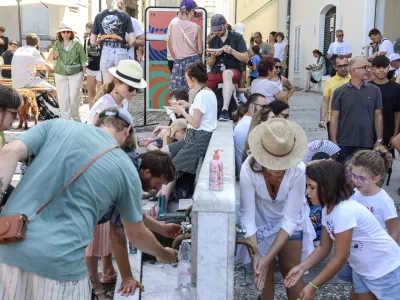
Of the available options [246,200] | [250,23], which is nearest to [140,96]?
[246,200]

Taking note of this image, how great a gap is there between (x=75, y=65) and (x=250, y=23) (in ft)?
96.0

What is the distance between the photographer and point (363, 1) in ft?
49.8

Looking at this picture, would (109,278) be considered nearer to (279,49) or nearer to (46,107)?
(46,107)

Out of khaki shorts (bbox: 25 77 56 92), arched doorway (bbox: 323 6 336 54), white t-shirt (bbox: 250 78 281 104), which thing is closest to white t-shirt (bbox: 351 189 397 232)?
white t-shirt (bbox: 250 78 281 104)

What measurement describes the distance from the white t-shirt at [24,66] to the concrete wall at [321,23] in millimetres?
8669

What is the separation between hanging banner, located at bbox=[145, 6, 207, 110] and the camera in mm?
10000

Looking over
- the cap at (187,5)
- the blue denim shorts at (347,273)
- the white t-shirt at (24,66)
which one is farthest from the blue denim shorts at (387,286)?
the white t-shirt at (24,66)

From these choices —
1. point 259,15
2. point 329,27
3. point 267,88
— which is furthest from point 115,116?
point 259,15

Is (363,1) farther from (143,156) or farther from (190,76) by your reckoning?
(143,156)

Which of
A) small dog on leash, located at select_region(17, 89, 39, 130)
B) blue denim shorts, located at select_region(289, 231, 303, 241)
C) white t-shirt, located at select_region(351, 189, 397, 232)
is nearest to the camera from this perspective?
blue denim shorts, located at select_region(289, 231, 303, 241)

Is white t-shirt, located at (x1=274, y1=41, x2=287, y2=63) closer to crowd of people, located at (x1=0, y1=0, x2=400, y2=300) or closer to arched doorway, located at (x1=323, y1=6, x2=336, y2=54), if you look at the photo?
arched doorway, located at (x1=323, y1=6, x2=336, y2=54)

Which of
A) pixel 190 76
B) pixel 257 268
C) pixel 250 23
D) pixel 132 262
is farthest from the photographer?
pixel 250 23

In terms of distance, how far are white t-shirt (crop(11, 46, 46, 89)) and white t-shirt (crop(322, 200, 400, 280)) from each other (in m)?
7.71

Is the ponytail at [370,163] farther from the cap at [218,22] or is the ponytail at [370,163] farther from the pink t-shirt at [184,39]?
the pink t-shirt at [184,39]
